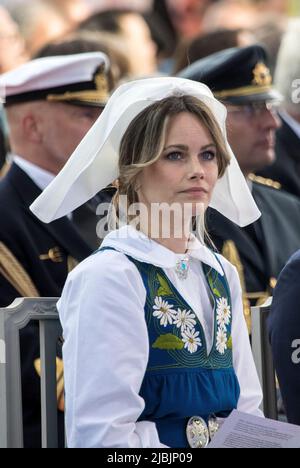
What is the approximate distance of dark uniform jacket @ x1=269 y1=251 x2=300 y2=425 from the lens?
3576 mm

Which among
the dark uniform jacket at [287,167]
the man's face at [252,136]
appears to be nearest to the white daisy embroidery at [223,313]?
the man's face at [252,136]

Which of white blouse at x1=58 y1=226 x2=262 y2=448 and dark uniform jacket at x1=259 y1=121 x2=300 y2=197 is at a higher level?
dark uniform jacket at x1=259 y1=121 x2=300 y2=197

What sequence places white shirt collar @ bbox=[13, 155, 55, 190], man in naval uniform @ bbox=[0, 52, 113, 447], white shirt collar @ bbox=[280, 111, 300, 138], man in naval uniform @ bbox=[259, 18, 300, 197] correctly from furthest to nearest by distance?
white shirt collar @ bbox=[280, 111, 300, 138], man in naval uniform @ bbox=[259, 18, 300, 197], white shirt collar @ bbox=[13, 155, 55, 190], man in naval uniform @ bbox=[0, 52, 113, 447]

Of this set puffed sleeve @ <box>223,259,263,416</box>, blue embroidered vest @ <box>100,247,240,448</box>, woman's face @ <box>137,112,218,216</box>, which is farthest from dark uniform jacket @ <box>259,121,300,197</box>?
blue embroidered vest @ <box>100,247,240,448</box>

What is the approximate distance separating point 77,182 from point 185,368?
1.85 feet

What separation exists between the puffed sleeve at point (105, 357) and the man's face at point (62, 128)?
209 cm

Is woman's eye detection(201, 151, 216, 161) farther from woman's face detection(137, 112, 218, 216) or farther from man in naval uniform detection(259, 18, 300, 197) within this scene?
man in naval uniform detection(259, 18, 300, 197)

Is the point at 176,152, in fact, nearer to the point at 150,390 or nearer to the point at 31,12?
the point at 150,390

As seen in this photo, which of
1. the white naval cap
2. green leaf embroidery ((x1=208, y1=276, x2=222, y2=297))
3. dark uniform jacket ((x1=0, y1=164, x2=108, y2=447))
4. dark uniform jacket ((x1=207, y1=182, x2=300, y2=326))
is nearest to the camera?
green leaf embroidery ((x1=208, y1=276, x2=222, y2=297))

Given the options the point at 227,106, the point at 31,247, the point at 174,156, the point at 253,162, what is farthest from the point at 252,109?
the point at 174,156

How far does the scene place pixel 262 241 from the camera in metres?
5.36

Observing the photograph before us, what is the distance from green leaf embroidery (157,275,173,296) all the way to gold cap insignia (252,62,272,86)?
251cm

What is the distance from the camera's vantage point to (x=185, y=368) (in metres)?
3.20
